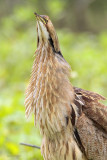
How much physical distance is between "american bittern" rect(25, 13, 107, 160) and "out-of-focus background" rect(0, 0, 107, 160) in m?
1.22

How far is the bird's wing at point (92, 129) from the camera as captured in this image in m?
2.98

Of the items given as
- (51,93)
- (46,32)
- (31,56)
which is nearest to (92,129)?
(51,93)

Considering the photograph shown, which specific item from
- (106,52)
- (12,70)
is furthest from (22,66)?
(106,52)

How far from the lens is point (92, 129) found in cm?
300

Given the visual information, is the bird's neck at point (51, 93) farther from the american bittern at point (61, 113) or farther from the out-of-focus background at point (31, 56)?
the out-of-focus background at point (31, 56)

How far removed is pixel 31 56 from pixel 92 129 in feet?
18.0

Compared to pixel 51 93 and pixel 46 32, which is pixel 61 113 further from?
pixel 46 32

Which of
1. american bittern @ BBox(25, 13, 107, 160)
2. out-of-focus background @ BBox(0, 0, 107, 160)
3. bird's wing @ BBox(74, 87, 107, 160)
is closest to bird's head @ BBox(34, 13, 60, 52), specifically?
american bittern @ BBox(25, 13, 107, 160)

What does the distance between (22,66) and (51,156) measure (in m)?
4.83

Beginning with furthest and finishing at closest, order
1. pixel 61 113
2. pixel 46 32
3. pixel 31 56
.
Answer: pixel 31 56, pixel 61 113, pixel 46 32

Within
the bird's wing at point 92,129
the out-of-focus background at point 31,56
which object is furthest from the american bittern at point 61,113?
the out-of-focus background at point 31,56

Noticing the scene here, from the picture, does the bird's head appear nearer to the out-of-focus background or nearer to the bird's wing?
the bird's wing

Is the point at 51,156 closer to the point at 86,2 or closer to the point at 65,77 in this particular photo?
the point at 65,77

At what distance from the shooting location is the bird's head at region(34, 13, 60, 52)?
282 centimetres
